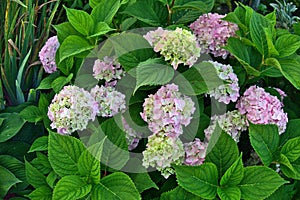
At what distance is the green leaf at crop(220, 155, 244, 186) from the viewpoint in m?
1.02

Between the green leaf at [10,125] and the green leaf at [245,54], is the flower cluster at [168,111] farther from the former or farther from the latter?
the green leaf at [10,125]

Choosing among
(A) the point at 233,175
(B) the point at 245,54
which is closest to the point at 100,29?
(B) the point at 245,54

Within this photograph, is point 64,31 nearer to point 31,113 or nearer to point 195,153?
point 31,113

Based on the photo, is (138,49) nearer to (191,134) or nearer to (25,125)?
(191,134)

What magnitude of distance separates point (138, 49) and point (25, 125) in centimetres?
56

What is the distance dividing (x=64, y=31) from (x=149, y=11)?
0.25 meters

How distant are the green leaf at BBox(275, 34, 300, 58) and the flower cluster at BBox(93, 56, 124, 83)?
429 millimetres

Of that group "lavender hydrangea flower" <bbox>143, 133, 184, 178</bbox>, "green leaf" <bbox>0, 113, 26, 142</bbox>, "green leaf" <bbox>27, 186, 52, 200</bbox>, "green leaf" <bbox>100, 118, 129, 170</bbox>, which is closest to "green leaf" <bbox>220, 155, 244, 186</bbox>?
"lavender hydrangea flower" <bbox>143, 133, 184, 178</bbox>

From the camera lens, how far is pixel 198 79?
1107mm

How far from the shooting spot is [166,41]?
1074mm

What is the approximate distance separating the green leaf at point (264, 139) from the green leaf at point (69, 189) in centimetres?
42

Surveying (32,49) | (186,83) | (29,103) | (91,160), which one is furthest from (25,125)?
(186,83)

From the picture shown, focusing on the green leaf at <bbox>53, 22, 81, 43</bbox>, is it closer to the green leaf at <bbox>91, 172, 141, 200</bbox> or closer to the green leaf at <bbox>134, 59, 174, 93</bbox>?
the green leaf at <bbox>134, 59, 174, 93</bbox>

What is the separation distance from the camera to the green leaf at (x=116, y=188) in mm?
→ 1007
